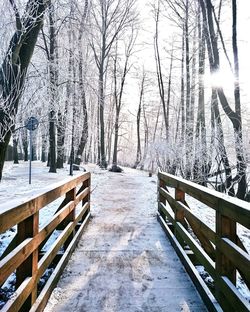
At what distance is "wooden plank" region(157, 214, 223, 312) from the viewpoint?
2.81m

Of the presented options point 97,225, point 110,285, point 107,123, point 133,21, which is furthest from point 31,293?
point 107,123

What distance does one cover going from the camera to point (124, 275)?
3729 millimetres

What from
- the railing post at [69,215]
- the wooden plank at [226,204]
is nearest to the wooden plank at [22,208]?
the railing post at [69,215]

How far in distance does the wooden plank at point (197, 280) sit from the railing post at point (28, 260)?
154 centimetres

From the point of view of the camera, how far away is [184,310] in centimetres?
294

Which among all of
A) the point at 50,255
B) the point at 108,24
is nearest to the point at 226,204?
the point at 50,255

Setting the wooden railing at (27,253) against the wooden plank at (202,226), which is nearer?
the wooden railing at (27,253)

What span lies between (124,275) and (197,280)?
0.86 metres

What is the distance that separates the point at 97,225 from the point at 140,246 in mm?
1456

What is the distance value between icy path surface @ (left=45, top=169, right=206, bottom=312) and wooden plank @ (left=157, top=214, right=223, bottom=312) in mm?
73

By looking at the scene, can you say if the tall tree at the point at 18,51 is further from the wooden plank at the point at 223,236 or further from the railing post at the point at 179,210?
the wooden plank at the point at 223,236

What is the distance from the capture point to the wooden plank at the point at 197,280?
2.81m

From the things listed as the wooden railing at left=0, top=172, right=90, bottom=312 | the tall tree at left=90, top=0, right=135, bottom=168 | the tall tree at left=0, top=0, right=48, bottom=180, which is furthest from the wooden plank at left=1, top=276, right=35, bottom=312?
the tall tree at left=90, top=0, right=135, bottom=168

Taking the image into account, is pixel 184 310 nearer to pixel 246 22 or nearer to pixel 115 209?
pixel 115 209
